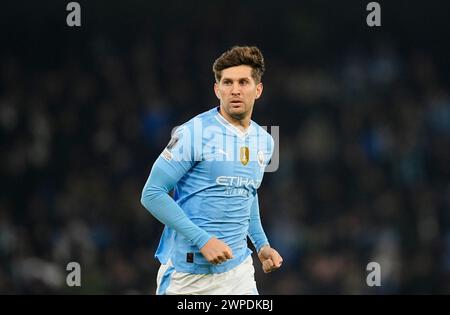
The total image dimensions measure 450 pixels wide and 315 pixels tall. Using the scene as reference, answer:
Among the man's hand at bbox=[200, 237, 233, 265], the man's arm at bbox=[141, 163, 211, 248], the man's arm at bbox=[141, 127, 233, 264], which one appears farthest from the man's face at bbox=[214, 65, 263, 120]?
the man's hand at bbox=[200, 237, 233, 265]

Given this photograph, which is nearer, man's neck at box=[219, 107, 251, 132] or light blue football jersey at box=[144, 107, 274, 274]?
light blue football jersey at box=[144, 107, 274, 274]

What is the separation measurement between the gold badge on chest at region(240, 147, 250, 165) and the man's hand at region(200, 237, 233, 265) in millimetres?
588

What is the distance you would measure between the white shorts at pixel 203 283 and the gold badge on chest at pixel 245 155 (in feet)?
2.08

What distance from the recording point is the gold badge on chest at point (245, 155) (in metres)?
5.67

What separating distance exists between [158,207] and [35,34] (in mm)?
7618

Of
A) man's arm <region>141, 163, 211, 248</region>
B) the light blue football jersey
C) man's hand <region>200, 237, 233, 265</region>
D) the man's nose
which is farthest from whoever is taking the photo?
the man's nose

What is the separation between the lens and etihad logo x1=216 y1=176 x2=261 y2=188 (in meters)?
5.57

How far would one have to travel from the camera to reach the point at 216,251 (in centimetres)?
527

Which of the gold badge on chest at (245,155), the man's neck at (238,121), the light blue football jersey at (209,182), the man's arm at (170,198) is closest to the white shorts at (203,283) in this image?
the light blue football jersey at (209,182)

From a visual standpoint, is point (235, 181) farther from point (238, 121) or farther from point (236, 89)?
point (236, 89)

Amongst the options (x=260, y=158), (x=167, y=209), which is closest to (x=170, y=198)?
(x=167, y=209)

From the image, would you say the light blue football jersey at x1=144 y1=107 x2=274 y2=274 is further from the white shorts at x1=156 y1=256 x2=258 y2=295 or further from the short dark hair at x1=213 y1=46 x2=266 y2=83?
the short dark hair at x1=213 y1=46 x2=266 y2=83

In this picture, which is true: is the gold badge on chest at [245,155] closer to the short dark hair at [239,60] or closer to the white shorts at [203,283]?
the short dark hair at [239,60]
